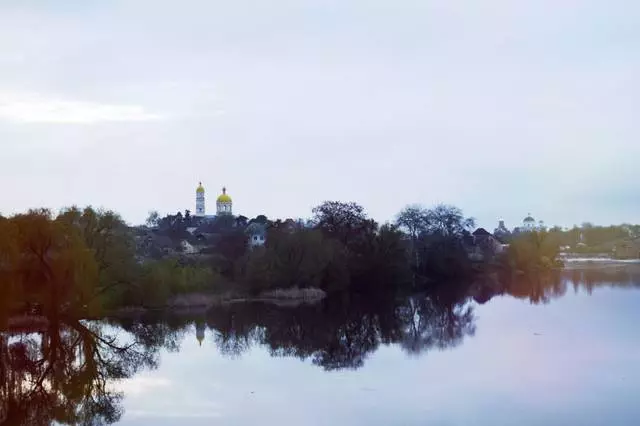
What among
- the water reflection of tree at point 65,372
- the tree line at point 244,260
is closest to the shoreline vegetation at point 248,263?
the tree line at point 244,260

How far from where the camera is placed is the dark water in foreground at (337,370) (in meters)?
15.8

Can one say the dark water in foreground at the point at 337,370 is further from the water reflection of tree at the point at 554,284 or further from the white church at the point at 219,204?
the white church at the point at 219,204

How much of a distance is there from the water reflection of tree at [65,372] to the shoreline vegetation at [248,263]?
1858 mm

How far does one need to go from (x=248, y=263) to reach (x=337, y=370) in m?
24.4

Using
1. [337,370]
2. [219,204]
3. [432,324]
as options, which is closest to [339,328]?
[432,324]

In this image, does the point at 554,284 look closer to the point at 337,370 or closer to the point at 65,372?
the point at 337,370

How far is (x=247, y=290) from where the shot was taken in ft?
146

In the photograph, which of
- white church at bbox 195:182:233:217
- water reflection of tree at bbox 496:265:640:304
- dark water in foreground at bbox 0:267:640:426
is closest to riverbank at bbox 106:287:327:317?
dark water in foreground at bbox 0:267:640:426

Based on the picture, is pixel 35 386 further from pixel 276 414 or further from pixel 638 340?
pixel 638 340

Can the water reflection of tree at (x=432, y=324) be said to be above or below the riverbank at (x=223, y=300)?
below

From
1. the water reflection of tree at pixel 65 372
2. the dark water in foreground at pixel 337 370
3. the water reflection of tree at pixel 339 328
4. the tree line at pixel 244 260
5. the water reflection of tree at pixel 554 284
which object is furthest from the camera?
the water reflection of tree at pixel 554 284

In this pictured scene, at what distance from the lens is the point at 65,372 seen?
2109cm

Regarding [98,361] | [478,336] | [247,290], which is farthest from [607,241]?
[98,361]

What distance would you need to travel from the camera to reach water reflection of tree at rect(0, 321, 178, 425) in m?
16.4
